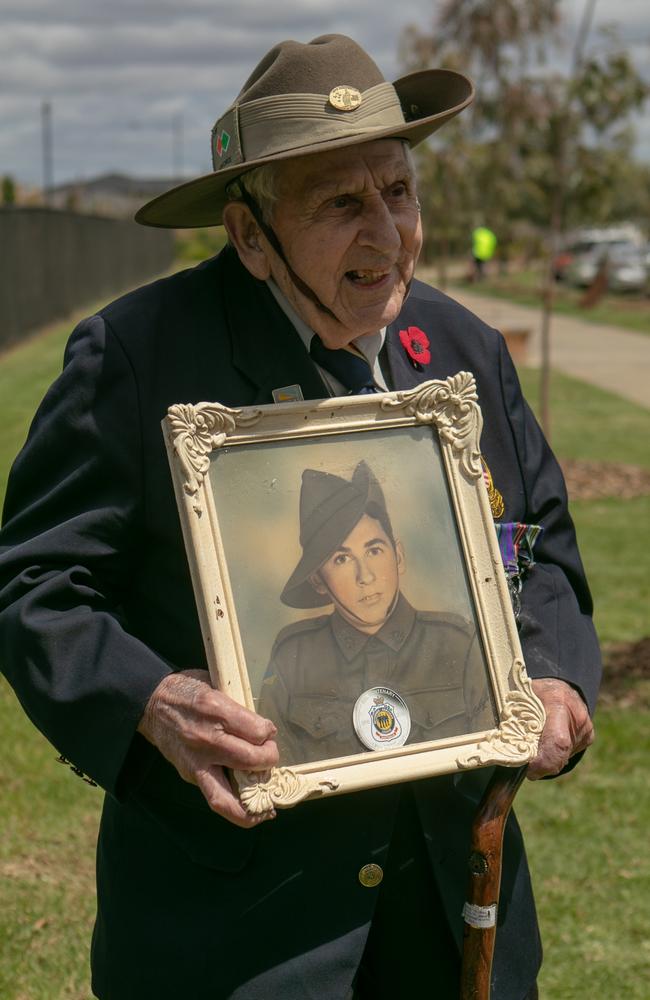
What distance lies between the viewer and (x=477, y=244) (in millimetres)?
10602

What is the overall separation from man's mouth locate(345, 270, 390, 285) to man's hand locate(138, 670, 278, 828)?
713mm

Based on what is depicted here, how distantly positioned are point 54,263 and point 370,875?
24.1 metres

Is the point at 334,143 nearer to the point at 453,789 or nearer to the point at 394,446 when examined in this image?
the point at 394,446

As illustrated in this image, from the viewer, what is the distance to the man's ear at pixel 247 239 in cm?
225

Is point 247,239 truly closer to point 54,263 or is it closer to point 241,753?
point 241,753

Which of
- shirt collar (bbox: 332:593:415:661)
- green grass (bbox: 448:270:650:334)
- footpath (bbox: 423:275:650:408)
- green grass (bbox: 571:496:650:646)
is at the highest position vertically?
shirt collar (bbox: 332:593:415:661)

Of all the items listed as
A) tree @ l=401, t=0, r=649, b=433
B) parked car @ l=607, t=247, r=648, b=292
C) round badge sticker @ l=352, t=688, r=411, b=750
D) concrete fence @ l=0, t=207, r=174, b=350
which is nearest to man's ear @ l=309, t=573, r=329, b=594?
round badge sticker @ l=352, t=688, r=411, b=750

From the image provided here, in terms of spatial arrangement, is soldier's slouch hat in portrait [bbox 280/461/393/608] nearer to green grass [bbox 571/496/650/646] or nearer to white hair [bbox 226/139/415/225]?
white hair [bbox 226/139/415/225]

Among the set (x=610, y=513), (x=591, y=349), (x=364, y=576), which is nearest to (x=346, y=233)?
(x=364, y=576)

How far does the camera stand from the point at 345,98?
7.15 ft

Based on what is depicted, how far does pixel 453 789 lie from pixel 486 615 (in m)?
0.40

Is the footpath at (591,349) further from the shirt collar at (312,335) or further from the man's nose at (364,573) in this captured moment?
the man's nose at (364,573)

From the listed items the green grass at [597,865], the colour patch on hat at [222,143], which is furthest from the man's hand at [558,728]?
the green grass at [597,865]

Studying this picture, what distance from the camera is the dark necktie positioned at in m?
2.26
